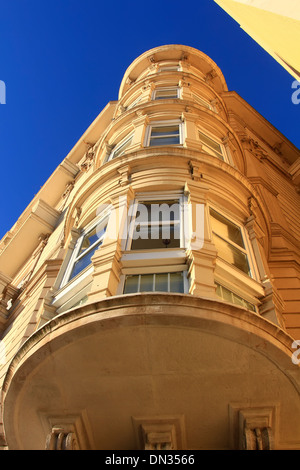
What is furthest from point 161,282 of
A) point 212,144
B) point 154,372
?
point 212,144

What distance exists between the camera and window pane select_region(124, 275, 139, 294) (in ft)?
22.7

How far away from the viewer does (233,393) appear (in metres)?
5.93

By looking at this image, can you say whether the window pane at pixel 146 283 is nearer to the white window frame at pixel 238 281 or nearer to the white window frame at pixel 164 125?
the white window frame at pixel 238 281

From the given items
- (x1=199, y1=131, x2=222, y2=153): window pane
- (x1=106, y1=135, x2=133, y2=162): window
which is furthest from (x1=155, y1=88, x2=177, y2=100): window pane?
(x1=199, y1=131, x2=222, y2=153): window pane

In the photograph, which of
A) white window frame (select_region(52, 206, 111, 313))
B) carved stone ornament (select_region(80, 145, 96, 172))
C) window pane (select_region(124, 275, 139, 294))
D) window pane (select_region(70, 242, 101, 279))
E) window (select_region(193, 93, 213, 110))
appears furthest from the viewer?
carved stone ornament (select_region(80, 145, 96, 172))

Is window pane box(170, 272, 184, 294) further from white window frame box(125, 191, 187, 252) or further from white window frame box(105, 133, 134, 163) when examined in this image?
white window frame box(105, 133, 134, 163)

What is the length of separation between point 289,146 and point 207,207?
61.4ft

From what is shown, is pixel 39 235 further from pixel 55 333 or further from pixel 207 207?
pixel 55 333

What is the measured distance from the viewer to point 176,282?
6941 millimetres

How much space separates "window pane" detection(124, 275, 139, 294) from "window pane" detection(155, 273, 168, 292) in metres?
0.34

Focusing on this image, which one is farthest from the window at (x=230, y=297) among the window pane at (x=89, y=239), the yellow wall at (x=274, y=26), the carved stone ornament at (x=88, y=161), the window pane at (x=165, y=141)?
the carved stone ornament at (x=88, y=161)

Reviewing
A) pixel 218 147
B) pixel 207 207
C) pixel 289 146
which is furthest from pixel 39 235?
pixel 289 146

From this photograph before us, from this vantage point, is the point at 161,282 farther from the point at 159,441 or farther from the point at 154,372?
the point at 159,441

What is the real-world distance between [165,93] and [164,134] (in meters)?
5.29
